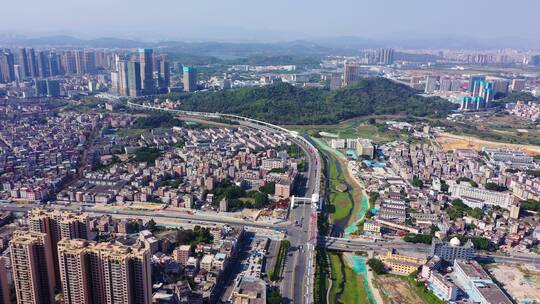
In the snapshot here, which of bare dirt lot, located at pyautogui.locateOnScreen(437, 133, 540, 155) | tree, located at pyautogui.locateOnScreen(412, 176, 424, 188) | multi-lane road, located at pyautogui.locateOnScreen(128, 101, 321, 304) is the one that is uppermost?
bare dirt lot, located at pyautogui.locateOnScreen(437, 133, 540, 155)

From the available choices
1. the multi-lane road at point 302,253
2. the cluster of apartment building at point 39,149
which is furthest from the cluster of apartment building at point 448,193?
the cluster of apartment building at point 39,149

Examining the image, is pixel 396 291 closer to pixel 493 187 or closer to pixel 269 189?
pixel 269 189

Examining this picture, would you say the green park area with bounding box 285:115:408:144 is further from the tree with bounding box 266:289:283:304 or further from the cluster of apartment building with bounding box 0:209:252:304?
the tree with bounding box 266:289:283:304

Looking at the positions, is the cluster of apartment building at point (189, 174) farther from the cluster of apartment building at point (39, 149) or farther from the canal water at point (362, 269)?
the canal water at point (362, 269)

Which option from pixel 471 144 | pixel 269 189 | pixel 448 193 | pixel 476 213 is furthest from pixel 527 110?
pixel 269 189

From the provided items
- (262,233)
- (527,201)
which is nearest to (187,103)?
(262,233)

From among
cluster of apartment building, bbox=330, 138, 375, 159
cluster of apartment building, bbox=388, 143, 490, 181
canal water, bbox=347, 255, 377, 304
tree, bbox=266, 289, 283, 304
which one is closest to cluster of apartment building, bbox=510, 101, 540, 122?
cluster of apartment building, bbox=388, 143, 490, 181

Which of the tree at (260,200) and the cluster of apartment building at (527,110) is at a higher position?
the cluster of apartment building at (527,110)

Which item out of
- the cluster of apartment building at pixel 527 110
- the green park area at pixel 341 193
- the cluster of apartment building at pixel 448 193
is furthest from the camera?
the cluster of apartment building at pixel 527 110
